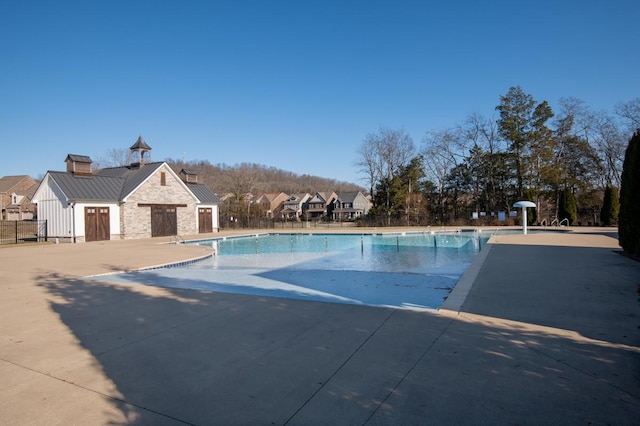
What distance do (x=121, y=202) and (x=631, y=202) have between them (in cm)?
2435

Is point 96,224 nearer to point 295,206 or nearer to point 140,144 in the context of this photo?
point 140,144

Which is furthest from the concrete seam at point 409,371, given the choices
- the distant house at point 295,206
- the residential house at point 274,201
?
the residential house at point 274,201

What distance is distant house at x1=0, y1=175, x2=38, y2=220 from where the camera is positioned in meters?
48.6

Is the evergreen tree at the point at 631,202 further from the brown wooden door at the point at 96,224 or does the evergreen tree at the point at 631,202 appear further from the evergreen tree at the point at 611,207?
the brown wooden door at the point at 96,224

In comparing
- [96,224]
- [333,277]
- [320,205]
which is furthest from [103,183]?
[320,205]

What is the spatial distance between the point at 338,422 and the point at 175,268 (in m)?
10.2

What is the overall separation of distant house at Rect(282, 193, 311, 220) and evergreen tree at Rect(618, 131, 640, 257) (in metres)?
61.1

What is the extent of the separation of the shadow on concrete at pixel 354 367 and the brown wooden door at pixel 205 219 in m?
23.8

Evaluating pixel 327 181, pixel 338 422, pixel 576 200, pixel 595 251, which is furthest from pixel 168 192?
pixel 327 181

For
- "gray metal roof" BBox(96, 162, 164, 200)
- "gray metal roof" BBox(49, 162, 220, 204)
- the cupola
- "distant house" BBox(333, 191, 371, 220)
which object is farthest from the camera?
"distant house" BBox(333, 191, 371, 220)

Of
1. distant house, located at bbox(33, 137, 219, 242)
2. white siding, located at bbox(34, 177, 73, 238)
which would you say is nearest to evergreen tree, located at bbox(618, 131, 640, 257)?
distant house, located at bbox(33, 137, 219, 242)

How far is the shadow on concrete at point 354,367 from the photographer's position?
9.20 ft

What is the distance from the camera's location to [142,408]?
2943mm

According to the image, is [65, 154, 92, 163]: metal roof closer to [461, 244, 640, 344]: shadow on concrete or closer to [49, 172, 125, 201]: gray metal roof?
[49, 172, 125, 201]: gray metal roof
